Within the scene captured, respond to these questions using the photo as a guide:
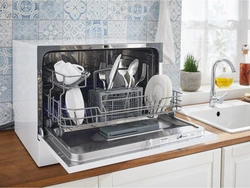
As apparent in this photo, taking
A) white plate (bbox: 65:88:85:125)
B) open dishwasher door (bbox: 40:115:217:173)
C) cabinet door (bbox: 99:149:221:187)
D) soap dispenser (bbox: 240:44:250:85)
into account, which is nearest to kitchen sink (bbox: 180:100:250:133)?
soap dispenser (bbox: 240:44:250:85)

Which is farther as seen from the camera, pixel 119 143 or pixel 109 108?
pixel 109 108

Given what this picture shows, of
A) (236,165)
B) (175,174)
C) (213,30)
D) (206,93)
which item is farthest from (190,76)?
(175,174)

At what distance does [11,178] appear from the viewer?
1151mm

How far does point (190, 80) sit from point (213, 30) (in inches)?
18.9

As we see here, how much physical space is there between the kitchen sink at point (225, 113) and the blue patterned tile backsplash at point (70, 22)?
31 centimetres

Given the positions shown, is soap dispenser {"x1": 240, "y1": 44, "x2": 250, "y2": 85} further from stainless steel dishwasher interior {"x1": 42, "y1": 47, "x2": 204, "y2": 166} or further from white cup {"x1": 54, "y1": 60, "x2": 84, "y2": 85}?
white cup {"x1": 54, "y1": 60, "x2": 84, "y2": 85}

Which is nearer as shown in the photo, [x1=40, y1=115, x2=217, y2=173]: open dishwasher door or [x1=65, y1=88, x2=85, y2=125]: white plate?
[x1=40, y1=115, x2=217, y2=173]: open dishwasher door

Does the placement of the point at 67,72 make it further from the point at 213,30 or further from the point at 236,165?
the point at 213,30

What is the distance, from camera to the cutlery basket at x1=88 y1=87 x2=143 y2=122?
4.38ft

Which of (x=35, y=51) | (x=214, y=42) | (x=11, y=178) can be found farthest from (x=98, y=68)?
(x=214, y=42)

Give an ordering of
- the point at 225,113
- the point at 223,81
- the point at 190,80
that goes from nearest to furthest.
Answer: the point at 225,113
the point at 190,80
the point at 223,81

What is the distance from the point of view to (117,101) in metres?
1.39

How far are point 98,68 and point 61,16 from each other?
0.38 metres

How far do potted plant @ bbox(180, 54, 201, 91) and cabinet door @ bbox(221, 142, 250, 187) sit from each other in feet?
2.39
